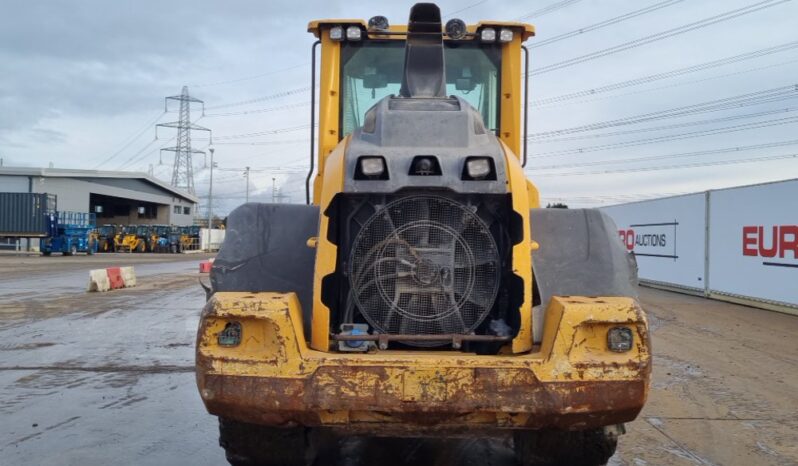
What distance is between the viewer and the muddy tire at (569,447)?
378 centimetres

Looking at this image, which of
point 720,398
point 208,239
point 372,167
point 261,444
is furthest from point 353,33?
point 208,239

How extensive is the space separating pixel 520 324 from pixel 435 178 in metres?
0.86

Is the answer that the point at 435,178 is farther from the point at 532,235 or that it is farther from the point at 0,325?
the point at 0,325

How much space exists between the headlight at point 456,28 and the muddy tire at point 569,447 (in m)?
2.57

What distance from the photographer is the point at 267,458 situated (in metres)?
3.82

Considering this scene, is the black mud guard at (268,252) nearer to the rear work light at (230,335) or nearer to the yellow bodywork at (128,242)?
the rear work light at (230,335)

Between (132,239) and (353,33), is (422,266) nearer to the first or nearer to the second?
(353,33)

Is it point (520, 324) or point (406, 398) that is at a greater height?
point (520, 324)

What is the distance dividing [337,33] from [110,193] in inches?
2159

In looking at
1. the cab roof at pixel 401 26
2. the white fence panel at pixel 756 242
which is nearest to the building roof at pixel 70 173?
the white fence panel at pixel 756 242

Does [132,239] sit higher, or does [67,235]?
[67,235]

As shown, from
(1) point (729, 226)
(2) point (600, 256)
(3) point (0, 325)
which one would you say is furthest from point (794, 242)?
(3) point (0, 325)

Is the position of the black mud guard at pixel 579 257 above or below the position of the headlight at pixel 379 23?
below

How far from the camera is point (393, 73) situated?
16.3 ft
